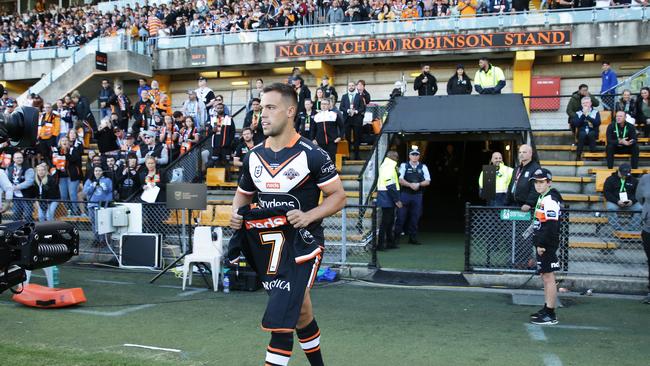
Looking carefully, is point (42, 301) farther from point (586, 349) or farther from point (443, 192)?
point (443, 192)

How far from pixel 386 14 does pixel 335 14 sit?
1782 mm

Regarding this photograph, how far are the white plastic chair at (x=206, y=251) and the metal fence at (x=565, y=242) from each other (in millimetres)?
3916

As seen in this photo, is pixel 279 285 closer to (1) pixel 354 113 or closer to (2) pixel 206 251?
(2) pixel 206 251

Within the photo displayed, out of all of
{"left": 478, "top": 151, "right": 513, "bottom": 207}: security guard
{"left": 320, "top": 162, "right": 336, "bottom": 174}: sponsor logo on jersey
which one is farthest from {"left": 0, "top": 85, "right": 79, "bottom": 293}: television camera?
{"left": 478, "top": 151, "right": 513, "bottom": 207}: security guard

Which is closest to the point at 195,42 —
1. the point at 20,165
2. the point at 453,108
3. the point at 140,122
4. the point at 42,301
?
the point at 140,122

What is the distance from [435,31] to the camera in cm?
1902

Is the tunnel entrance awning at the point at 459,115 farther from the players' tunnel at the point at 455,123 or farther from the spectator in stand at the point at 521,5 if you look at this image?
the spectator in stand at the point at 521,5

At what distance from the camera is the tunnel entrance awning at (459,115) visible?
41.5 feet

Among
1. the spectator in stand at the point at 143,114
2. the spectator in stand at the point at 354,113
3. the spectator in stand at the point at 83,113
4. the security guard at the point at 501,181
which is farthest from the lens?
the spectator in stand at the point at 83,113

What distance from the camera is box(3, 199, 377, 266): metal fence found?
33.6ft

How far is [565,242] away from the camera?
8906mm

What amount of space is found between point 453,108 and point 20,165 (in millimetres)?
9809

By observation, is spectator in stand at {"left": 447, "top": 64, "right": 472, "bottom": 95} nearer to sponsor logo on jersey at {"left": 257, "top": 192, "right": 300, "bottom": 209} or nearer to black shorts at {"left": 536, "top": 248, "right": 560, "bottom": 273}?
black shorts at {"left": 536, "top": 248, "right": 560, "bottom": 273}

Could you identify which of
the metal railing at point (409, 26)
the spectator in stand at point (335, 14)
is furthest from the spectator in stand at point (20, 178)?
the spectator in stand at point (335, 14)
